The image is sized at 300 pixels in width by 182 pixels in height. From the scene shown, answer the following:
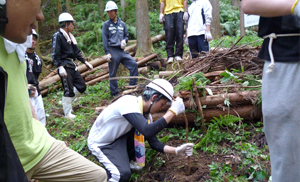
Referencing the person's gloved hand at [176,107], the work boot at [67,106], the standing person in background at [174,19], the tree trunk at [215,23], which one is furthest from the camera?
the tree trunk at [215,23]

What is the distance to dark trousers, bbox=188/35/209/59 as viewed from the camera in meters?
7.23

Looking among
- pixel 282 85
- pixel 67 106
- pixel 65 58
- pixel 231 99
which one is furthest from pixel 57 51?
pixel 282 85

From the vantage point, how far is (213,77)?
16.2 feet

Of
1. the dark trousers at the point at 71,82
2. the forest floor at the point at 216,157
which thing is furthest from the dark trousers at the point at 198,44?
the forest floor at the point at 216,157

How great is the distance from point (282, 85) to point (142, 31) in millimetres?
9502

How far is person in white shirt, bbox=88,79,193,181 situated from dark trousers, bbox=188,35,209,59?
3918 millimetres

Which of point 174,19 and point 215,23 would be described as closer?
point 174,19

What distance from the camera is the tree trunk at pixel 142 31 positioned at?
10.6 meters

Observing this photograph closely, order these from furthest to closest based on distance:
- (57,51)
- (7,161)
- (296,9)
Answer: (57,51) → (296,9) → (7,161)

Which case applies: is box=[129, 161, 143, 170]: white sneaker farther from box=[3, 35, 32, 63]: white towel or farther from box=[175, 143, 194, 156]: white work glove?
box=[3, 35, 32, 63]: white towel

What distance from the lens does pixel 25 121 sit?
6.91ft

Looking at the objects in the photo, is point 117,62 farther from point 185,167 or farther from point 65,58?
point 185,167

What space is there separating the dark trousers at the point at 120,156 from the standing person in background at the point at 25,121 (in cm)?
Result: 84

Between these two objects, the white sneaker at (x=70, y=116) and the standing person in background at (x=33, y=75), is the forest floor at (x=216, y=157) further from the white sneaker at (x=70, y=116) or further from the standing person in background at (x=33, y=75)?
the white sneaker at (x=70, y=116)
